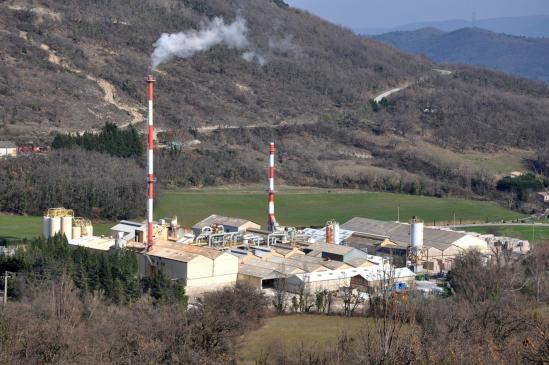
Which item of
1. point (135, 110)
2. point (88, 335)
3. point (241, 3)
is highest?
point (241, 3)

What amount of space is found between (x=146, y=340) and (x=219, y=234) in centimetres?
1549

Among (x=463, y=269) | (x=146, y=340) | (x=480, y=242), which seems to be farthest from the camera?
(x=480, y=242)

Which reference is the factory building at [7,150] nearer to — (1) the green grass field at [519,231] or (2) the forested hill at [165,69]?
(2) the forested hill at [165,69]

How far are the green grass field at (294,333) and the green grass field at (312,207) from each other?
1695 cm

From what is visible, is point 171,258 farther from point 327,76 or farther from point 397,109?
point 327,76

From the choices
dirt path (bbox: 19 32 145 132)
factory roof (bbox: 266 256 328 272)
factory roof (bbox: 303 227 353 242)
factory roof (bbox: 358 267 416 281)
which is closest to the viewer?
factory roof (bbox: 358 267 416 281)

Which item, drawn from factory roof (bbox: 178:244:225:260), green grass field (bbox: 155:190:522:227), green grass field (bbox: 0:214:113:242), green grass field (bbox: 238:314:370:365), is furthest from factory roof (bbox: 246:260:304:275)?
green grass field (bbox: 155:190:522:227)

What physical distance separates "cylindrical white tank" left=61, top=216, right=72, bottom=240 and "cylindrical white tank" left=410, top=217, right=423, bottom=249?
1145 centimetres

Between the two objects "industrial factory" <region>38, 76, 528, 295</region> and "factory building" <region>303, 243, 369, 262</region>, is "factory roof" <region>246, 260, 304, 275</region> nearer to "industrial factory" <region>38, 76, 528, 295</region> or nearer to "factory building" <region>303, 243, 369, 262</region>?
"industrial factory" <region>38, 76, 528, 295</region>

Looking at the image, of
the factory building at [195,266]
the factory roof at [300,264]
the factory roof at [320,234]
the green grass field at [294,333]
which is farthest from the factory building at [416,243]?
the green grass field at [294,333]

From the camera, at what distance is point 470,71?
323ft

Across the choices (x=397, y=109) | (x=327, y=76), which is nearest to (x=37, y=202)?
(x=397, y=109)

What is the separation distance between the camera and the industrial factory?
32875 mm

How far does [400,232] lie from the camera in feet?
138
